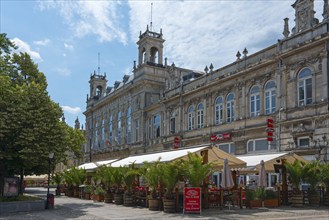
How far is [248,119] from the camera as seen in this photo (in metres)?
32.7

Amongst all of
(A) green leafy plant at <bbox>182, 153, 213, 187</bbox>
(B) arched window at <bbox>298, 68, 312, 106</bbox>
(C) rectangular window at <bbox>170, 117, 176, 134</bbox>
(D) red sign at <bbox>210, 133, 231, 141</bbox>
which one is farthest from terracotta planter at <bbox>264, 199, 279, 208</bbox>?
(C) rectangular window at <bbox>170, 117, 176, 134</bbox>

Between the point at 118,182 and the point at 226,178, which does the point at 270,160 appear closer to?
the point at 226,178

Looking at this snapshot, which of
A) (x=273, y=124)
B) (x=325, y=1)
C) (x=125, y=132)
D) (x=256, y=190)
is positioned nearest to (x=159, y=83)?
(x=125, y=132)

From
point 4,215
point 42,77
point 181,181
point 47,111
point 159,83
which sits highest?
point 159,83

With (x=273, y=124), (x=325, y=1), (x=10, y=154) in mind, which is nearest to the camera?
(x=10, y=154)

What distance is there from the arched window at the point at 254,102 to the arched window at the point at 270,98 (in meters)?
0.93

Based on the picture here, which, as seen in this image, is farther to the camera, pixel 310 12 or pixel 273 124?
pixel 273 124

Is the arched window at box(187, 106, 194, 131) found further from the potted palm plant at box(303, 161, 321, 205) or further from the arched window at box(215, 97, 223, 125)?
the potted palm plant at box(303, 161, 321, 205)

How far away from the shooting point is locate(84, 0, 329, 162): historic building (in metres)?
26.8

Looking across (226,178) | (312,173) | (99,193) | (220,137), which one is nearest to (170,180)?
(226,178)

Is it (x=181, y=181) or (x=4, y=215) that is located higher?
(x=181, y=181)

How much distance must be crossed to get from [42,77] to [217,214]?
18.5 m

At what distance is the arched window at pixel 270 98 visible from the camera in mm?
30834

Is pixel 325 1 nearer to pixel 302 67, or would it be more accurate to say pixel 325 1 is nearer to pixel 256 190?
pixel 302 67
